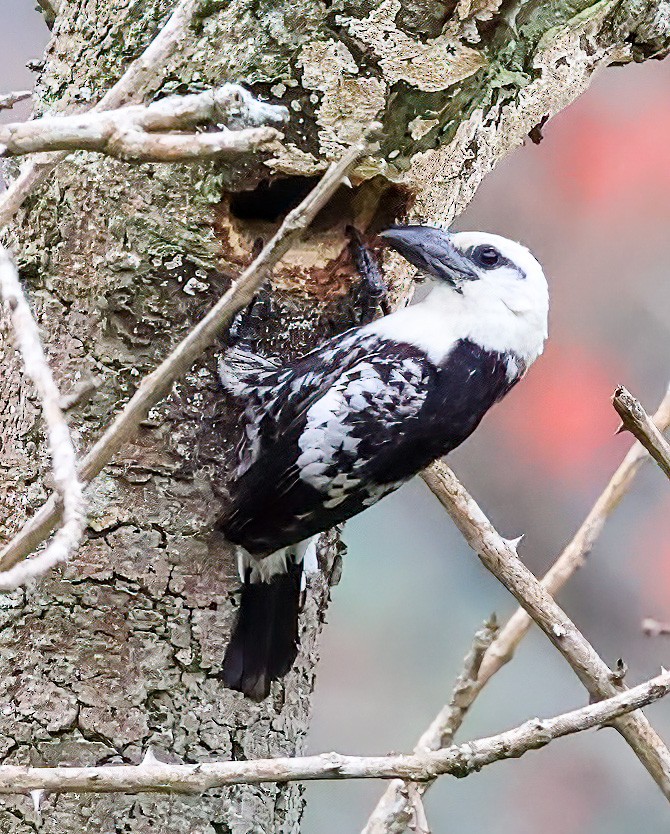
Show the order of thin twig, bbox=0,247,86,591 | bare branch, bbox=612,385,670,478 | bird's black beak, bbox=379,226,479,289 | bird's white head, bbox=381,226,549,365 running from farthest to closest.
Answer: bird's white head, bbox=381,226,549,365, bird's black beak, bbox=379,226,479,289, bare branch, bbox=612,385,670,478, thin twig, bbox=0,247,86,591

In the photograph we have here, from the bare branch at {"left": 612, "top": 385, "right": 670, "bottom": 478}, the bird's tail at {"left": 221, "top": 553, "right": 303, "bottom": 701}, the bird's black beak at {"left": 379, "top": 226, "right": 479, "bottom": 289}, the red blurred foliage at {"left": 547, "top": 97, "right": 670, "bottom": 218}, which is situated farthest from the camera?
the red blurred foliage at {"left": 547, "top": 97, "right": 670, "bottom": 218}

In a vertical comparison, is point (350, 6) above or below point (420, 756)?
above

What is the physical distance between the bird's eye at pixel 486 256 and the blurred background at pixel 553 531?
159 centimetres

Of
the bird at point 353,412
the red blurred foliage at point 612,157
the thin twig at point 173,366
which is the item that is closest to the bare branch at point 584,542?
the bird at point 353,412

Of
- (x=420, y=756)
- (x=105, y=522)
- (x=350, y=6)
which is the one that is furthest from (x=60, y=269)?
(x=420, y=756)

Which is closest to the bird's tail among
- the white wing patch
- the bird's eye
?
the white wing patch

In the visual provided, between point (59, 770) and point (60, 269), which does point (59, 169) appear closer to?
point (60, 269)

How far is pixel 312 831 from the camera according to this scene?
3.80 meters

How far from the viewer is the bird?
196cm

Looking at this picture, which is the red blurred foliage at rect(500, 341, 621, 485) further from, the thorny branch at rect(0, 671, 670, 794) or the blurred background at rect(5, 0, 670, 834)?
the thorny branch at rect(0, 671, 670, 794)

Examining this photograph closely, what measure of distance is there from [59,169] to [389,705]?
2.34m

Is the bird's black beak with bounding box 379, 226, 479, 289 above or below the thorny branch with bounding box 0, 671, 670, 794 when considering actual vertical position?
above

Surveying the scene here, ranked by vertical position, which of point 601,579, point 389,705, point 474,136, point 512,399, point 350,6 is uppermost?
point 350,6

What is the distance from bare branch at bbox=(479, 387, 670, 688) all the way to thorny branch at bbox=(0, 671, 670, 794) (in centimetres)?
85
